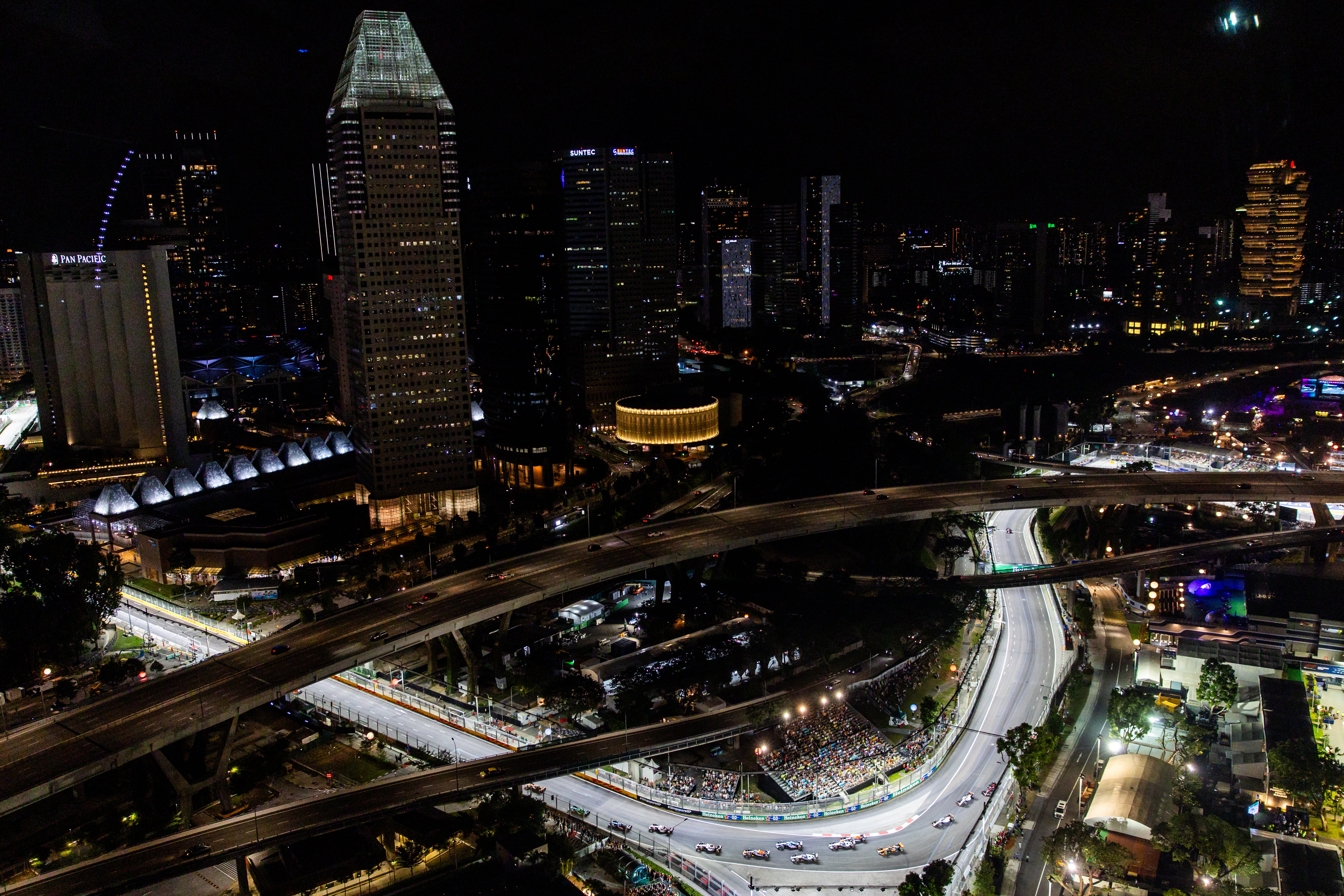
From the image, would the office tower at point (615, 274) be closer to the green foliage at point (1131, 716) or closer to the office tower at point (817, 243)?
the office tower at point (817, 243)

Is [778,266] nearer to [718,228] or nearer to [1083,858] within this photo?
[718,228]

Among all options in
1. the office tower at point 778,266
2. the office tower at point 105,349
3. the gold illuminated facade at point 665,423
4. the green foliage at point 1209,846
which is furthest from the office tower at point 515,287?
the office tower at point 778,266

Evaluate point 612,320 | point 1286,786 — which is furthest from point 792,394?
point 1286,786

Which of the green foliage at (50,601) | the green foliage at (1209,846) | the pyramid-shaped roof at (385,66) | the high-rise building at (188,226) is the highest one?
the pyramid-shaped roof at (385,66)

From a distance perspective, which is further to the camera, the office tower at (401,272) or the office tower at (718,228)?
the office tower at (718,228)

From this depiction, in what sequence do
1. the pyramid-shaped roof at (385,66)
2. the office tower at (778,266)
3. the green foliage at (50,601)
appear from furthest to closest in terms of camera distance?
1. the office tower at (778,266)
2. the pyramid-shaped roof at (385,66)
3. the green foliage at (50,601)

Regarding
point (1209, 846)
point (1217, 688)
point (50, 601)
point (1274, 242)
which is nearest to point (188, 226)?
point (50, 601)

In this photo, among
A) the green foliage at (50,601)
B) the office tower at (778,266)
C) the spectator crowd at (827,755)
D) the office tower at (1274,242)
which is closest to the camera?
the spectator crowd at (827,755)
